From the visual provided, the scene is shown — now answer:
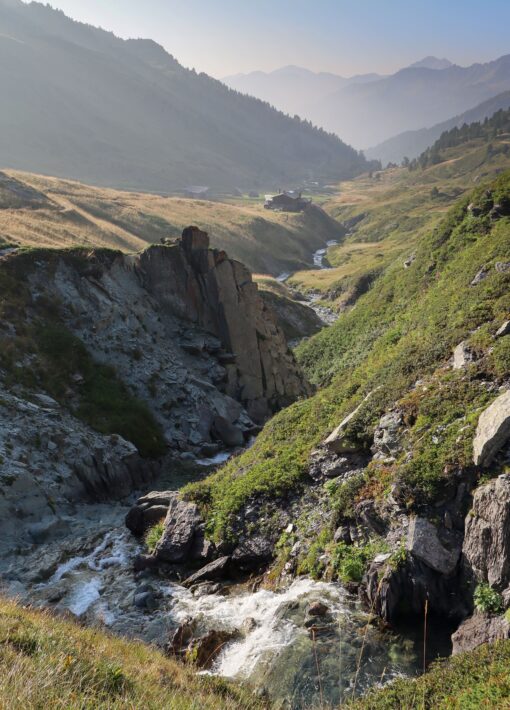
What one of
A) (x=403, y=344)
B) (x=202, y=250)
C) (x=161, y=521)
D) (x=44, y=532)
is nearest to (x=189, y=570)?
(x=161, y=521)

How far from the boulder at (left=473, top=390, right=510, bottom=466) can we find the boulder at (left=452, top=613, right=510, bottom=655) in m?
4.31

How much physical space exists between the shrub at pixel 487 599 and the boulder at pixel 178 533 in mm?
11984

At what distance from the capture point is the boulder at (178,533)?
68.1 ft

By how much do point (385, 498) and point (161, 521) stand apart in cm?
1196

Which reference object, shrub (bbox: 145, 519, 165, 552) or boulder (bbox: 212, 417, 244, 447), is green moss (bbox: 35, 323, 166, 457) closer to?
boulder (bbox: 212, 417, 244, 447)

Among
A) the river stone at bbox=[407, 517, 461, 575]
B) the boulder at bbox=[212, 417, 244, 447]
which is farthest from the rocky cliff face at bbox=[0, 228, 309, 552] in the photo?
the river stone at bbox=[407, 517, 461, 575]

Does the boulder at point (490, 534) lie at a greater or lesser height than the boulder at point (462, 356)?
lesser

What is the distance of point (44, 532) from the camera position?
24219 millimetres

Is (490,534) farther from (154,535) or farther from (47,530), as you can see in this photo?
(47,530)

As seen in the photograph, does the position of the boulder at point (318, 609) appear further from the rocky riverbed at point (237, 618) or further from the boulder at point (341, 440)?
the boulder at point (341, 440)

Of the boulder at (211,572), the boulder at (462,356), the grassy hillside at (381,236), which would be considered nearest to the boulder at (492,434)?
the boulder at (462,356)

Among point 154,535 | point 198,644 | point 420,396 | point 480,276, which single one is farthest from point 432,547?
point 480,276

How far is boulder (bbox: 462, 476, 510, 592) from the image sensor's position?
1298 centimetres

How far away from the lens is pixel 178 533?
70.4ft
